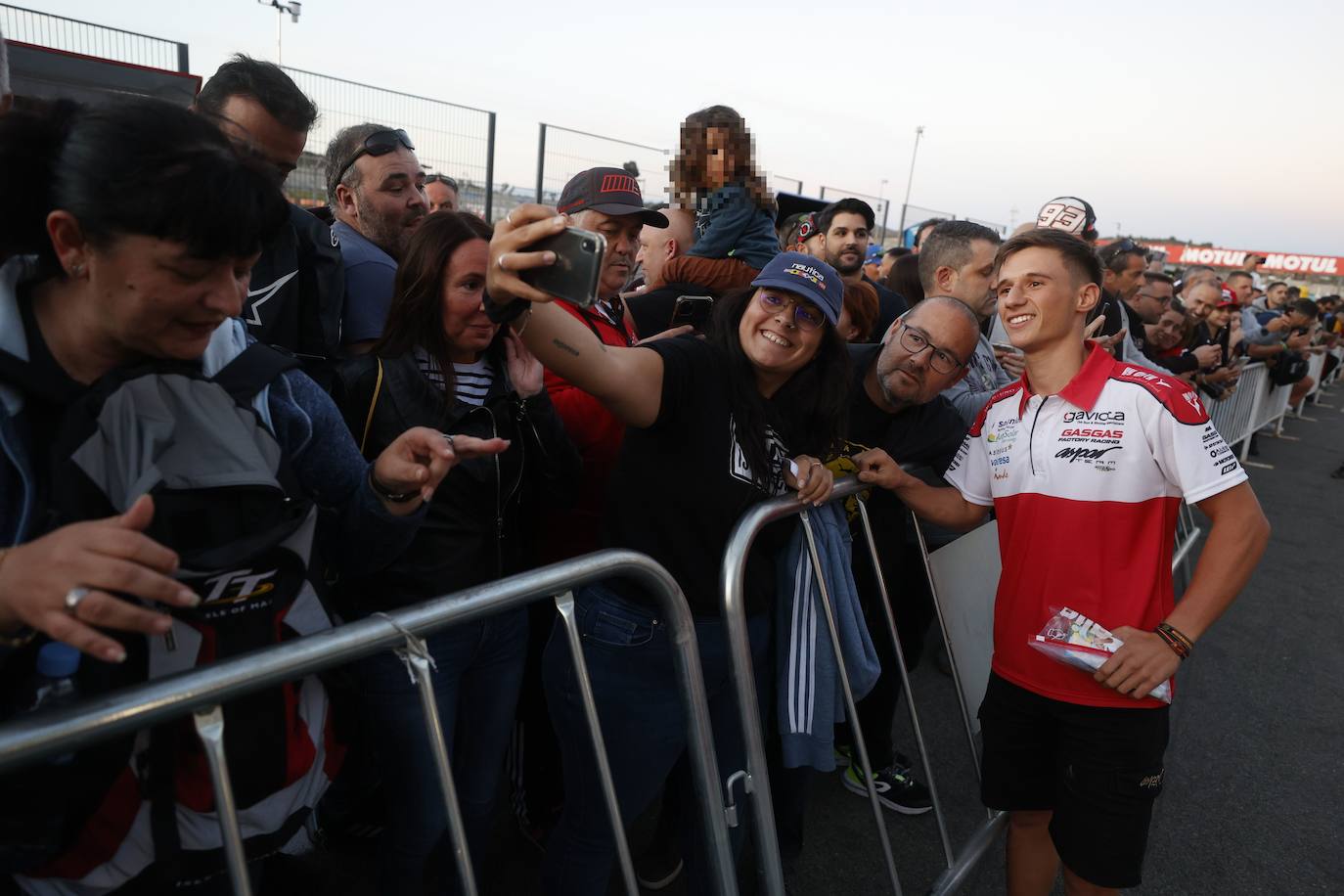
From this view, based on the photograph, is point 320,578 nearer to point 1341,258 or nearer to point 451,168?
point 451,168

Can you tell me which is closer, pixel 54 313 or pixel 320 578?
pixel 54 313

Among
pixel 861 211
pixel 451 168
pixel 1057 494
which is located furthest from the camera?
pixel 451 168

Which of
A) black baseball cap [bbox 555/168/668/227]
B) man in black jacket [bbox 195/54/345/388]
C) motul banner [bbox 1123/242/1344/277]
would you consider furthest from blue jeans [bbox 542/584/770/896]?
motul banner [bbox 1123/242/1344/277]

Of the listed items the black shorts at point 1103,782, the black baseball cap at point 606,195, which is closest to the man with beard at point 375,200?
the black baseball cap at point 606,195

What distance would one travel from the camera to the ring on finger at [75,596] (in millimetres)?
960

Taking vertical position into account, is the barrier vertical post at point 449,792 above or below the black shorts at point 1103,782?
above

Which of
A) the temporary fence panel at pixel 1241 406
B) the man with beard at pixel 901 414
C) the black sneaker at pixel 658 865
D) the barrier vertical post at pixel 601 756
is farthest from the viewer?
the temporary fence panel at pixel 1241 406

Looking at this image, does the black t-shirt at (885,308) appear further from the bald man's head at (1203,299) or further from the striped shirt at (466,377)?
the bald man's head at (1203,299)

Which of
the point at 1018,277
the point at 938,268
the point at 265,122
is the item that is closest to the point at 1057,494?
the point at 1018,277

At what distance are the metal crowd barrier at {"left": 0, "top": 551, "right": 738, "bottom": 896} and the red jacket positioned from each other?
710mm

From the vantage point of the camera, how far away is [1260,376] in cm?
862

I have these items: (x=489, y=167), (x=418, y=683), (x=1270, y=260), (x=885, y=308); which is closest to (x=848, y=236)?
(x=885, y=308)

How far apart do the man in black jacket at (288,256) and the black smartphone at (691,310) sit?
45.5 inches

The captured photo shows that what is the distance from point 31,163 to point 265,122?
1.82 meters
